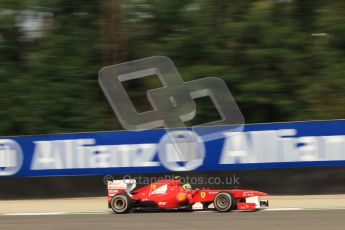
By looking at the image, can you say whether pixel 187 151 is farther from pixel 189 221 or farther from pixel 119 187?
pixel 189 221

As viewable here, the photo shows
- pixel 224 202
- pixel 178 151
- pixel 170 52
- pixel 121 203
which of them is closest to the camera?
pixel 224 202

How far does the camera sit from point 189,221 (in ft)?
30.2

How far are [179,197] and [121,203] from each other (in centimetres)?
119

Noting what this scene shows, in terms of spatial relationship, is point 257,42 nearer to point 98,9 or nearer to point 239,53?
point 239,53

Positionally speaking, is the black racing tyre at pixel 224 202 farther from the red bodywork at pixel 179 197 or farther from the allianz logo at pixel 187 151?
the allianz logo at pixel 187 151

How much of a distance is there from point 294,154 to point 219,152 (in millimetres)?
1798

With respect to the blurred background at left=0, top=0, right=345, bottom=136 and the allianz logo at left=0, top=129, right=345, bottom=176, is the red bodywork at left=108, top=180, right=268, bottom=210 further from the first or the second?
the blurred background at left=0, top=0, right=345, bottom=136

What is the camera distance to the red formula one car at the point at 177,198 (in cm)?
1027

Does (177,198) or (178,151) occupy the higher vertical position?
(178,151)

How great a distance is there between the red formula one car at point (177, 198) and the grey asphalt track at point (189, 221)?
0.21m

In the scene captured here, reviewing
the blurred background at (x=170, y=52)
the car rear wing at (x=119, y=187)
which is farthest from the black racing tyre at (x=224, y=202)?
the blurred background at (x=170, y=52)

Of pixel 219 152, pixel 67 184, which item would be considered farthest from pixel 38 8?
pixel 219 152

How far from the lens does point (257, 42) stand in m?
19.4

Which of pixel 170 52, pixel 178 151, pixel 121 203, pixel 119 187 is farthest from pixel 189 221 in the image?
pixel 170 52
